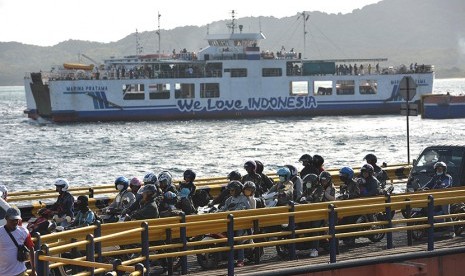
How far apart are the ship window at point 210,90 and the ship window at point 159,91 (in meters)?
3.41

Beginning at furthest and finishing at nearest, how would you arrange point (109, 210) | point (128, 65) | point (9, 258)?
point (128, 65) → point (109, 210) → point (9, 258)

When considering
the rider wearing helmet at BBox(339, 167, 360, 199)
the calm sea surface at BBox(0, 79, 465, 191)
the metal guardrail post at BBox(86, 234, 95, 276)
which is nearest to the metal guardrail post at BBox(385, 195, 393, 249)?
the rider wearing helmet at BBox(339, 167, 360, 199)

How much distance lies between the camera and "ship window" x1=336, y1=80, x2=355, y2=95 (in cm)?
10588

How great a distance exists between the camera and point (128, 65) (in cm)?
10738

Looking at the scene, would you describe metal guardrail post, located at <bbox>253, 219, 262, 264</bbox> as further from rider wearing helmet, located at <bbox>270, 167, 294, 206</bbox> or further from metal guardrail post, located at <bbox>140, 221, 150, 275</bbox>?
metal guardrail post, located at <bbox>140, 221, 150, 275</bbox>

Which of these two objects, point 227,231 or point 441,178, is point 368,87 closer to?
point 441,178

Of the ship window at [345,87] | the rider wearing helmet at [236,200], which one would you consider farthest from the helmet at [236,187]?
the ship window at [345,87]

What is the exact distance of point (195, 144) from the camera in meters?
77.1

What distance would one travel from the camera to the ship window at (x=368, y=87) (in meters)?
106

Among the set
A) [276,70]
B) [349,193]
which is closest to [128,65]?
[276,70]

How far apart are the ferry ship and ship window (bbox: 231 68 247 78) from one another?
10cm

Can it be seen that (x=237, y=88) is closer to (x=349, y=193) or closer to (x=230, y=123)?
(x=230, y=123)

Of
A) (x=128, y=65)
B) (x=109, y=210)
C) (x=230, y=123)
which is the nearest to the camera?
(x=109, y=210)

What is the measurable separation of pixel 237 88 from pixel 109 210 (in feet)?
285
